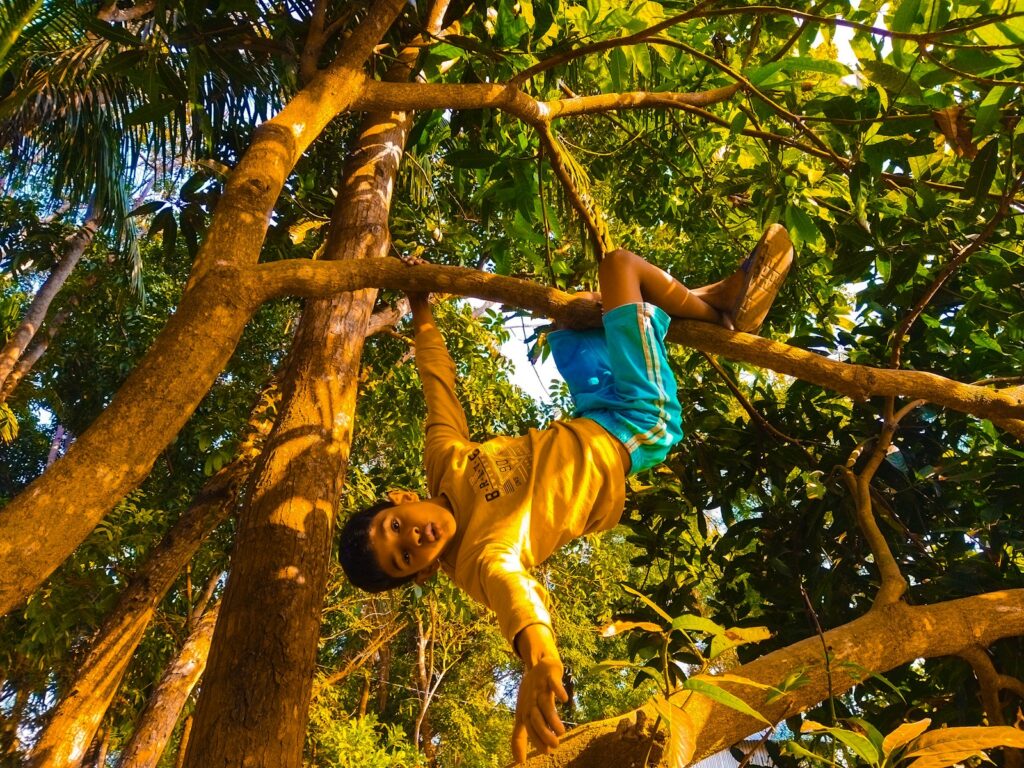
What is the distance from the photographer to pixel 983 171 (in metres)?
1.87

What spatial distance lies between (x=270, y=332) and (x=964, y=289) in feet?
16.8

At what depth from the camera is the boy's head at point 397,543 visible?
1.90m

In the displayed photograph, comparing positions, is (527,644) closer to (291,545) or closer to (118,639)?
(291,545)

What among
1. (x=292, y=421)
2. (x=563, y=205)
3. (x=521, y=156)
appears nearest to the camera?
(x=292, y=421)

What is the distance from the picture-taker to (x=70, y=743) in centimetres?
299

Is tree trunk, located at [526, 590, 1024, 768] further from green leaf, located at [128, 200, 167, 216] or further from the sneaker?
green leaf, located at [128, 200, 167, 216]

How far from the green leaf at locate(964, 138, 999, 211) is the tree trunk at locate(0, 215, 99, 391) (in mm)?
6683

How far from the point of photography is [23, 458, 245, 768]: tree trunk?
9.80 ft

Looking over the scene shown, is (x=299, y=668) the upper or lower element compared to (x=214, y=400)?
lower

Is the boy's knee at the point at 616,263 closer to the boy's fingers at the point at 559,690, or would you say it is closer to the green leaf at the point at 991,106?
the green leaf at the point at 991,106

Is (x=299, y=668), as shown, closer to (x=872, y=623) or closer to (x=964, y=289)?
(x=872, y=623)

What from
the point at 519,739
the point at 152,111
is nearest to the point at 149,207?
the point at 152,111

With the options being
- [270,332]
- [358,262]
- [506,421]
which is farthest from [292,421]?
[270,332]

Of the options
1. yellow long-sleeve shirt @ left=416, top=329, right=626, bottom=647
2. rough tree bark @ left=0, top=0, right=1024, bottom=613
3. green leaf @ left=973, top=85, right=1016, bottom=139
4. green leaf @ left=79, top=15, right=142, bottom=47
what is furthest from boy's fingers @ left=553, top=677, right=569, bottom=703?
green leaf @ left=79, top=15, right=142, bottom=47
